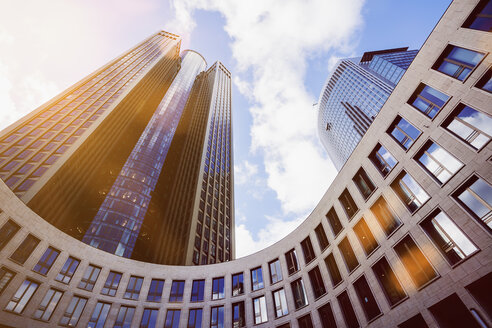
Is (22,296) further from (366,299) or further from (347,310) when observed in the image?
(366,299)

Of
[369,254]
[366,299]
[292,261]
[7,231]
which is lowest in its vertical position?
[366,299]

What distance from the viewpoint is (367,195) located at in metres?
21.5

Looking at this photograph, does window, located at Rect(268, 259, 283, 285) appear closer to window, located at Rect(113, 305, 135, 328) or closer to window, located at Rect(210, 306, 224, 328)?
window, located at Rect(210, 306, 224, 328)

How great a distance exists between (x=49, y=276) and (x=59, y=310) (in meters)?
3.37

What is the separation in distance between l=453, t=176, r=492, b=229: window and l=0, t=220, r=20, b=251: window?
3478 centimetres

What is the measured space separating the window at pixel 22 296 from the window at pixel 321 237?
90.8ft

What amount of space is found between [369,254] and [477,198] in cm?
856

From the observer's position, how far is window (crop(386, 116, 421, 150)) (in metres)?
18.5

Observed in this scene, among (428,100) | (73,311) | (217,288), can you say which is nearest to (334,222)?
(428,100)

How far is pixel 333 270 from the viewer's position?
907 inches

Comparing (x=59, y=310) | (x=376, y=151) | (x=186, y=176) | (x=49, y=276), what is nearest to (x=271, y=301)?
(x=376, y=151)

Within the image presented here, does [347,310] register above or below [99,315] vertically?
below

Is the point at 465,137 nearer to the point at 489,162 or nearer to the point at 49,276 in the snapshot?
the point at 489,162

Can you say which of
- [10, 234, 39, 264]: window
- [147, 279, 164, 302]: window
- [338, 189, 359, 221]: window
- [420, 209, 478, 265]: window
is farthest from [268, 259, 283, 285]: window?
[10, 234, 39, 264]: window
